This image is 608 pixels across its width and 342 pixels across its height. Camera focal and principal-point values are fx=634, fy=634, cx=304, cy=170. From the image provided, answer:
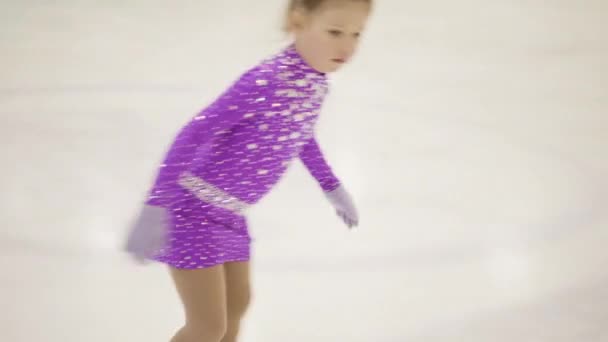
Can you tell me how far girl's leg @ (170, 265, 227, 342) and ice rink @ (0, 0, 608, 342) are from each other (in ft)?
1.22

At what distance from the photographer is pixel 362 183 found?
6.18 feet

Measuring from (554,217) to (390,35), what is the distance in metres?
1.82

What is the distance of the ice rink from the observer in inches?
52.1

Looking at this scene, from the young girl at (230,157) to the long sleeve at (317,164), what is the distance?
108mm

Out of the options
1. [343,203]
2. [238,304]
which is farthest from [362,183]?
[238,304]

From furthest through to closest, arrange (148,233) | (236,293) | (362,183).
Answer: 1. (362,183)
2. (236,293)
3. (148,233)

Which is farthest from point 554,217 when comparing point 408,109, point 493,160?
point 408,109

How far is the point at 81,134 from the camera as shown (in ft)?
7.04

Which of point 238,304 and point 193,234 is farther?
point 238,304

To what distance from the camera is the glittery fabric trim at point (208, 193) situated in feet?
2.68

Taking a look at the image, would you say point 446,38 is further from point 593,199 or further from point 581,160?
point 593,199

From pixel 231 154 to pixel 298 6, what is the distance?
21 centimetres

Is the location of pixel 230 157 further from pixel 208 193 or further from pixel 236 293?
pixel 236 293

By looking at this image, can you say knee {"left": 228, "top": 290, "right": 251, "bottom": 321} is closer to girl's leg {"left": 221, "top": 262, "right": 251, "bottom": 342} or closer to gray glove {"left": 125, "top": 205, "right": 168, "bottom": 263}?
girl's leg {"left": 221, "top": 262, "right": 251, "bottom": 342}
